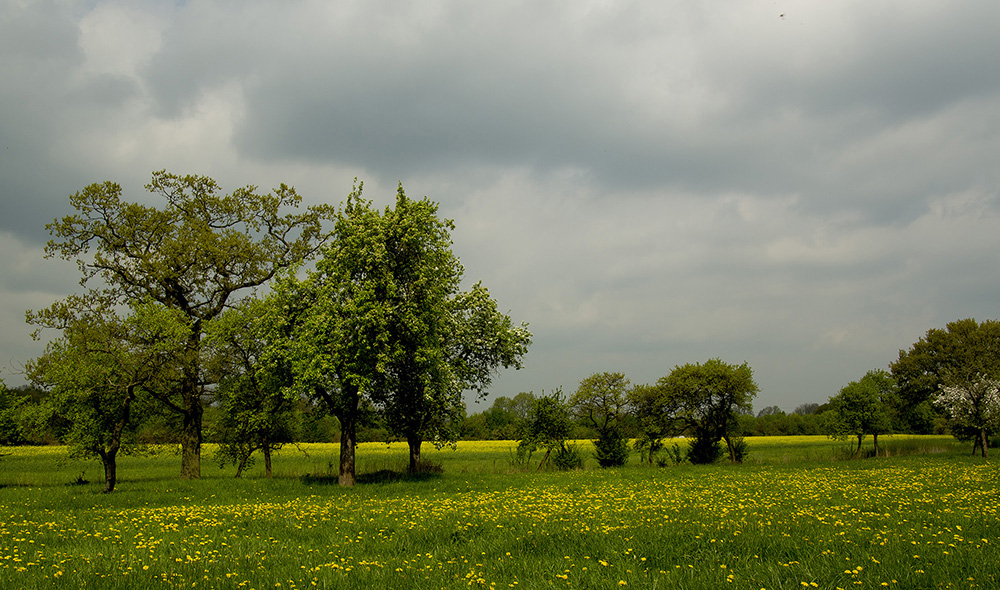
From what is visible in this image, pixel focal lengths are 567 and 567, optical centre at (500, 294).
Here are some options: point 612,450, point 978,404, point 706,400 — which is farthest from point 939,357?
point 612,450

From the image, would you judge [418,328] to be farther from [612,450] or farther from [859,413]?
[859,413]

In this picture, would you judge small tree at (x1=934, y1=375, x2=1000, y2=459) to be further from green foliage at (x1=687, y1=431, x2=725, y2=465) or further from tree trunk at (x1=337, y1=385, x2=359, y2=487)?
tree trunk at (x1=337, y1=385, x2=359, y2=487)

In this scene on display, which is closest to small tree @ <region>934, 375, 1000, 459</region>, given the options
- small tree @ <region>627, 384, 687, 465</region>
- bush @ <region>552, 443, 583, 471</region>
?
small tree @ <region>627, 384, 687, 465</region>

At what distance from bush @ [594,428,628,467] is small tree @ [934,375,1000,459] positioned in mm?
25681

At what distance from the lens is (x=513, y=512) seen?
15602mm

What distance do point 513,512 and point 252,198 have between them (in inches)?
1225

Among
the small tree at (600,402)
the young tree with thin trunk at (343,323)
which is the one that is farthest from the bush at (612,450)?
the young tree with thin trunk at (343,323)

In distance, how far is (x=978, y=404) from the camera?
43219 millimetres

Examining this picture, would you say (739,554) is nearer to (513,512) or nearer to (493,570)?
(493,570)

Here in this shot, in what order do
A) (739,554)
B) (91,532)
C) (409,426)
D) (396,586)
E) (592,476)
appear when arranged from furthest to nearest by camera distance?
(592,476)
(409,426)
(91,532)
(739,554)
(396,586)

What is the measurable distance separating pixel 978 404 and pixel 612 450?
27.9m

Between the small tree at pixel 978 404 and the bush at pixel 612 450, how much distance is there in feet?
84.3

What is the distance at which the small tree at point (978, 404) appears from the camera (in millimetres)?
42281

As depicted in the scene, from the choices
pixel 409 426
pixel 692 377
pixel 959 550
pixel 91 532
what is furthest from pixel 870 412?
pixel 91 532
